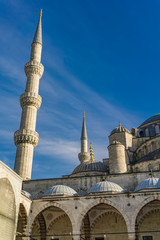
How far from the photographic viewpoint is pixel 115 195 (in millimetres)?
12086

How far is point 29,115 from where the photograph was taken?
19172 millimetres

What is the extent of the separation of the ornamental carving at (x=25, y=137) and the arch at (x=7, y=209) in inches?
373

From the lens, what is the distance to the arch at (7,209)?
7675 millimetres

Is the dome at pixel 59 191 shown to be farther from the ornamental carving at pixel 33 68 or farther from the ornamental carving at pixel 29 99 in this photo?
the ornamental carving at pixel 33 68

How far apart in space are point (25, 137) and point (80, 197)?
7185 millimetres

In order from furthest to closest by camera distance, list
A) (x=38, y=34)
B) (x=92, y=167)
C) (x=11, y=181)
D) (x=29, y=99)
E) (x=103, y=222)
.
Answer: (x=38, y=34) < (x=29, y=99) < (x=92, y=167) < (x=103, y=222) < (x=11, y=181)

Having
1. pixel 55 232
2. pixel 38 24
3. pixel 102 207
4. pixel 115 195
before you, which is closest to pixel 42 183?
pixel 55 232

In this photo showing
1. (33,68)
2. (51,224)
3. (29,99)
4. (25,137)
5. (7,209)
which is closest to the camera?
(7,209)

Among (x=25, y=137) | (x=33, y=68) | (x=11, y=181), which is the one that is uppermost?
(x=33, y=68)

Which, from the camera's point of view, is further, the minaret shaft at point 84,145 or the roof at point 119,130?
the minaret shaft at point 84,145

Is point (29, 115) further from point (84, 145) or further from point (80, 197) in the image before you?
point (80, 197)

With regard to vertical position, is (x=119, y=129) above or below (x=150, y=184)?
above

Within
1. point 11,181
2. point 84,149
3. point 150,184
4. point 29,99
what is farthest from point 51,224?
point 84,149

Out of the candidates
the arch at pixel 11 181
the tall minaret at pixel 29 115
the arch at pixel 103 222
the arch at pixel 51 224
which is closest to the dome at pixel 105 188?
the arch at pixel 103 222
